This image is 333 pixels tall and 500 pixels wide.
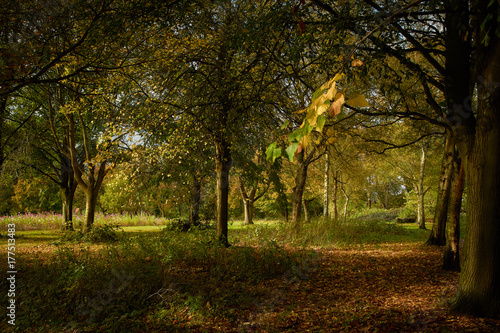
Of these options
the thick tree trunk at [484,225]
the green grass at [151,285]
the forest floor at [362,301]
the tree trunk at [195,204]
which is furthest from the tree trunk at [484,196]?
the tree trunk at [195,204]

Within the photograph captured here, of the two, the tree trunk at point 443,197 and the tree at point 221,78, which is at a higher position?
the tree at point 221,78

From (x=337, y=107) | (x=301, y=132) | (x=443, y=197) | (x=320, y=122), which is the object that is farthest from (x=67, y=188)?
(x=337, y=107)

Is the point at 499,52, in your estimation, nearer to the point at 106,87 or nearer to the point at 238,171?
the point at 106,87

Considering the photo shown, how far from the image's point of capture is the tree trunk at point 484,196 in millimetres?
3607

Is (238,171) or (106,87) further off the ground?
(106,87)

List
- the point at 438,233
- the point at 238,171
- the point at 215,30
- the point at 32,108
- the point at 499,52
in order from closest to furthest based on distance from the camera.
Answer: the point at 499,52 < the point at 215,30 < the point at 438,233 < the point at 238,171 < the point at 32,108

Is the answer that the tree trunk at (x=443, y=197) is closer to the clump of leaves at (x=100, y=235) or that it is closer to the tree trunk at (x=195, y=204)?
the tree trunk at (x=195, y=204)

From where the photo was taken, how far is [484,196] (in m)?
3.72

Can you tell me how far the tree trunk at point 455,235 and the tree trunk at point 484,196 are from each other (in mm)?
2870

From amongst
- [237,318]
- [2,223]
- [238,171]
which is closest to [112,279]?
[237,318]

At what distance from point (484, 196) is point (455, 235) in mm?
3401

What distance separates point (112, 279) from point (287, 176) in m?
17.1

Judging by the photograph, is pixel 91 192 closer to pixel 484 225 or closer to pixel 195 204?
pixel 195 204

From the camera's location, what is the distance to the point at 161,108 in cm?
698
